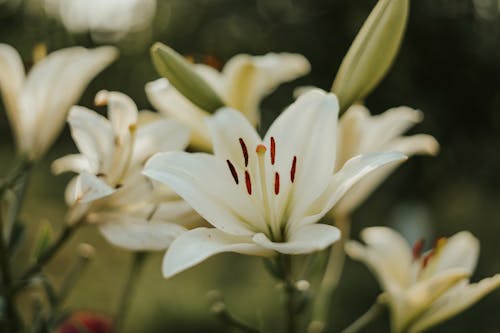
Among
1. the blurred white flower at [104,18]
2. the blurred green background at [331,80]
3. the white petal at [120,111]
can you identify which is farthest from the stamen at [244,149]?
the blurred white flower at [104,18]

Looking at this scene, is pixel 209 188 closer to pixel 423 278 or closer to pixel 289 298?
pixel 289 298

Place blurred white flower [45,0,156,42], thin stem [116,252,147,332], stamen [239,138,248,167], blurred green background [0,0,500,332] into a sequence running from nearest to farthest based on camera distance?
1. stamen [239,138,248,167]
2. thin stem [116,252,147,332]
3. blurred green background [0,0,500,332]
4. blurred white flower [45,0,156,42]

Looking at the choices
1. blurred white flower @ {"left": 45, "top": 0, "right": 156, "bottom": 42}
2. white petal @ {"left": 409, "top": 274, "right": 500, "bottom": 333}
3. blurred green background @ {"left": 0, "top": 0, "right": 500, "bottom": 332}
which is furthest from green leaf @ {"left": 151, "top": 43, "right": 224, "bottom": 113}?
blurred white flower @ {"left": 45, "top": 0, "right": 156, "bottom": 42}

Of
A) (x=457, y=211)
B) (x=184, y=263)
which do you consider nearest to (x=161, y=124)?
(x=184, y=263)

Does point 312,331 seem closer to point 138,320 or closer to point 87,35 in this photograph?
point 138,320

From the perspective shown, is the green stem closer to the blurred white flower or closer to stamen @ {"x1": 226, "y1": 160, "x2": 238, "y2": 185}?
stamen @ {"x1": 226, "y1": 160, "x2": 238, "y2": 185}
